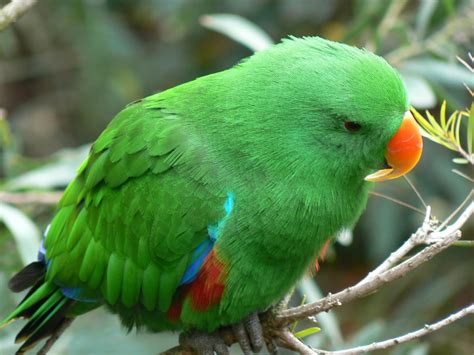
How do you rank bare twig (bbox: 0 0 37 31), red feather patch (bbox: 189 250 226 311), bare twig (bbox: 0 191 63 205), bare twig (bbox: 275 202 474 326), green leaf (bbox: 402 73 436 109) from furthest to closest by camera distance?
bare twig (bbox: 0 191 63 205), green leaf (bbox: 402 73 436 109), red feather patch (bbox: 189 250 226 311), bare twig (bbox: 0 0 37 31), bare twig (bbox: 275 202 474 326)

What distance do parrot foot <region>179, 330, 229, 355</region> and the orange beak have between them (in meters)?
0.67

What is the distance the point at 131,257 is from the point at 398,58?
1.52 m

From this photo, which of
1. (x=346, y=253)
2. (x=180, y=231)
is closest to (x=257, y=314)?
(x=180, y=231)

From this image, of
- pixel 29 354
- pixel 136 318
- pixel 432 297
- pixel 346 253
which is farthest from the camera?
pixel 346 253

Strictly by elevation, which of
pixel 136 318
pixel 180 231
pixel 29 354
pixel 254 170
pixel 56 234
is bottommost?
pixel 29 354

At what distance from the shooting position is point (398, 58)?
3.27 metres

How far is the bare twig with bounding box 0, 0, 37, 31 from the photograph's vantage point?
6.19 ft

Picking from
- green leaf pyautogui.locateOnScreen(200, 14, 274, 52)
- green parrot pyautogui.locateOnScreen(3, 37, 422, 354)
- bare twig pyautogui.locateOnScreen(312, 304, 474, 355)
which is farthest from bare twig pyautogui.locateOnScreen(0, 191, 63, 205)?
bare twig pyautogui.locateOnScreen(312, 304, 474, 355)

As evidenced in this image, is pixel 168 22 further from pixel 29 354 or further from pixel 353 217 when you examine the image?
pixel 353 217

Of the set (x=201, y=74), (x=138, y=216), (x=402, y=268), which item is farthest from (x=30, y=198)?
(x=402, y=268)

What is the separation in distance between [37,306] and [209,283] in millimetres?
637

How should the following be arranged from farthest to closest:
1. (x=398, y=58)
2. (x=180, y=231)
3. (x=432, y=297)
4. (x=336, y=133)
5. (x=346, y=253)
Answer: (x=346, y=253), (x=432, y=297), (x=398, y=58), (x=180, y=231), (x=336, y=133)

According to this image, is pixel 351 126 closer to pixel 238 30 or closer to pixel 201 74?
pixel 238 30

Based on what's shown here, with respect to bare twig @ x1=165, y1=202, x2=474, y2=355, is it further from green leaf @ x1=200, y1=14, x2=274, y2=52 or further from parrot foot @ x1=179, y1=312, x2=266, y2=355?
green leaf @ x1=200, y1=14, x2=274, y2=52
